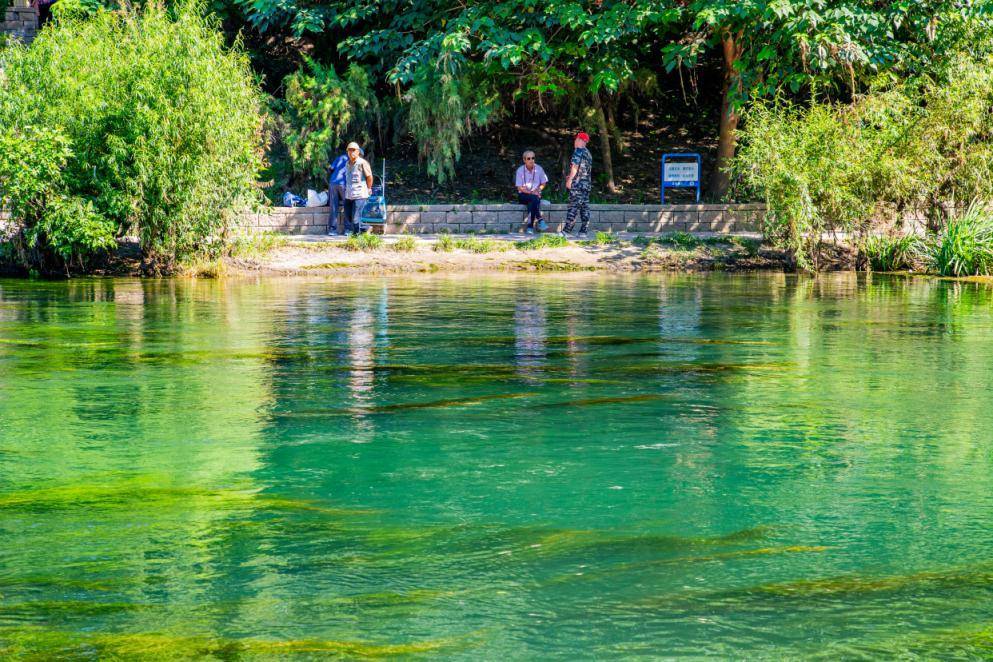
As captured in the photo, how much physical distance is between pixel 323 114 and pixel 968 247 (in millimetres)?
12419

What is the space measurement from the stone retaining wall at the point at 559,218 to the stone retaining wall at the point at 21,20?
40.9ft

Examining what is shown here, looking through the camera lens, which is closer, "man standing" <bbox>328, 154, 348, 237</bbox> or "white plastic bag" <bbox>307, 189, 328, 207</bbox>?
"man standing" <bbox>328, 154, 348, 237</bbox>

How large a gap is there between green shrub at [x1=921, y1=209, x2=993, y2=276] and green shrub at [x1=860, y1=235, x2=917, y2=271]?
0.76 metres

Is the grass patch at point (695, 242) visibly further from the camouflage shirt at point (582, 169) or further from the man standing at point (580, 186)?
the camouflage shirt at point (582, 169)

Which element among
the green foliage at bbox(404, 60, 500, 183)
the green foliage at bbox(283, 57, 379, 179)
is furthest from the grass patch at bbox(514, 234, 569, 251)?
the green foliage at bbox(283, 57, 379, 179)

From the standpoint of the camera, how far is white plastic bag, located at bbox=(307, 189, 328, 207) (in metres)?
23.3

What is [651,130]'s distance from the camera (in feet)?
98.3

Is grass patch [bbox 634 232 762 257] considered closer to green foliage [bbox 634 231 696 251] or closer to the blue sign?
green foliage [bbox 634 231 696 251]

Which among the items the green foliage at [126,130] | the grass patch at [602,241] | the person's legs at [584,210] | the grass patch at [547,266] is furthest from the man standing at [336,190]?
the grass patch at [602,241]

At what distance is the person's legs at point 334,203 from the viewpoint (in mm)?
22297

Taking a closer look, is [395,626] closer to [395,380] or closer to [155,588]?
[155,588]

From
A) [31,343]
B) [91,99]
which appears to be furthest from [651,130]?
[31,343]

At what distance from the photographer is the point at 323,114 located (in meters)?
24.8

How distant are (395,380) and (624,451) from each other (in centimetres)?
287
